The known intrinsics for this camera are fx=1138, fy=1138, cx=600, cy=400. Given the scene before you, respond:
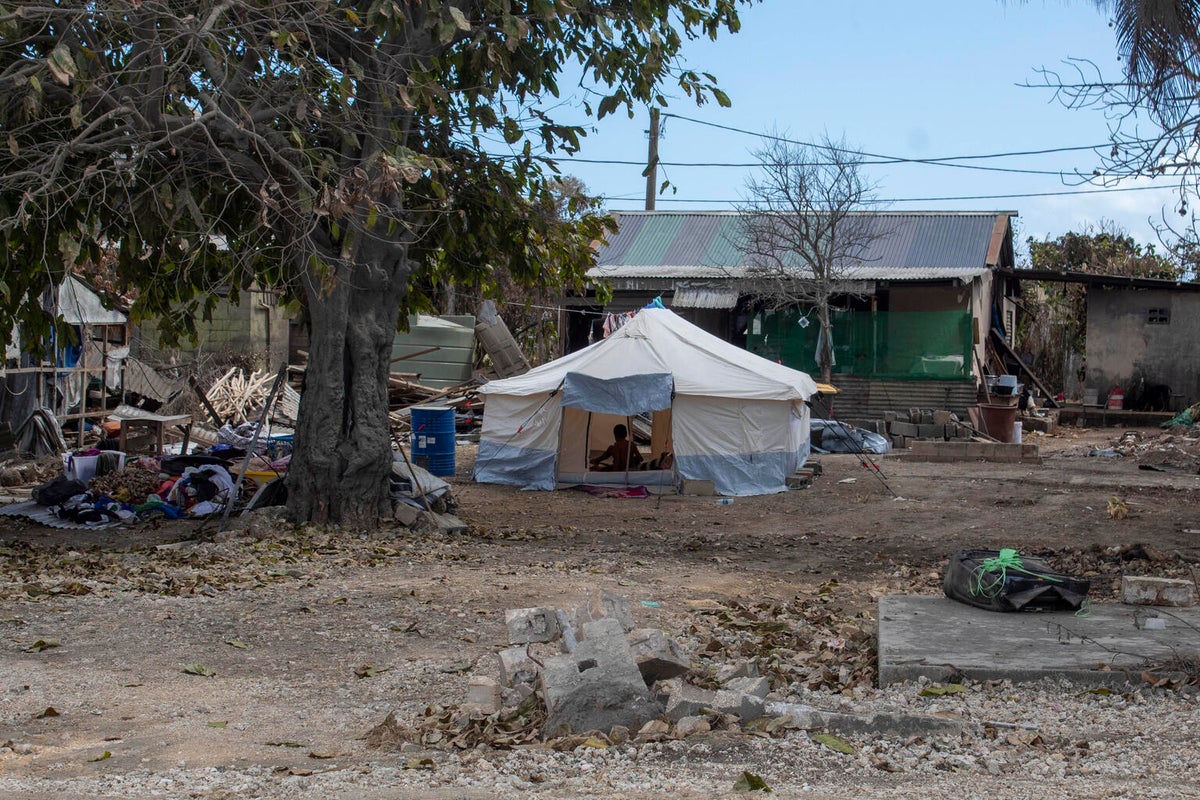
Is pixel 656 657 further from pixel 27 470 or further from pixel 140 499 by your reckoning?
pixel 27 470

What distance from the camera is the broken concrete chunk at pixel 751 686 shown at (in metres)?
5.41

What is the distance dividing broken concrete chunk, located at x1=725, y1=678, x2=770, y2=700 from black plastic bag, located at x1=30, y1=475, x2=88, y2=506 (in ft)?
33.0

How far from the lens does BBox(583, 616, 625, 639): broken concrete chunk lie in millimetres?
5324

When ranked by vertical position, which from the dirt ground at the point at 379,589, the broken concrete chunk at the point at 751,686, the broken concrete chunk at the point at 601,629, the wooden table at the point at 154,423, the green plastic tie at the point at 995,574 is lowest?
the dirt ground at the point at 379,589

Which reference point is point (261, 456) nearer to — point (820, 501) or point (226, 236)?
point (226, 236)

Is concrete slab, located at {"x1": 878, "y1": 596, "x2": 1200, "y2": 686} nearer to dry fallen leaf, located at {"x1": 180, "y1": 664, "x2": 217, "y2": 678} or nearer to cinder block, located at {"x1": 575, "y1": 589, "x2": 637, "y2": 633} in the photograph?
cinder block, located at {"x1": 575, "y1": 589, "x2": 637, "y2": 633}

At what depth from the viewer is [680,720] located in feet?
16.3

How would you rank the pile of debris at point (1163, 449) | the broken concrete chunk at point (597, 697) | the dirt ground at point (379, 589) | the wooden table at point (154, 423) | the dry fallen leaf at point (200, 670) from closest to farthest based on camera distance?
the broken concrete chunk at point (597, 697), the dirt ground at point (379, 589), the dry fallen leaf at point (200, 670), the wooden table at point (154, 423), the pile of debris at point (1163, 449)

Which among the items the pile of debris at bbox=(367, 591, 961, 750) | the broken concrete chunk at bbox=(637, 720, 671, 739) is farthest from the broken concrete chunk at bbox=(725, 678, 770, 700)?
the broken concrete chunk at bbox=(637, 720, 671, 739)

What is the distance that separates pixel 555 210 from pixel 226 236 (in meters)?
3.60

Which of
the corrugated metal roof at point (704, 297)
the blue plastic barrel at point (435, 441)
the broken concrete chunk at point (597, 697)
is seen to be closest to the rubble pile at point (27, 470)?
the blue plastic barrel at point (435, 441)

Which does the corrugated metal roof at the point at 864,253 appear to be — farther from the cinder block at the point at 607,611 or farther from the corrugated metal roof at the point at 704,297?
the cinder block at the point at 607,611

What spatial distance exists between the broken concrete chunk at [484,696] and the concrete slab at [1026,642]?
1992 mm

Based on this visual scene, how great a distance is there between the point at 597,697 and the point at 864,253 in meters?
22.6
